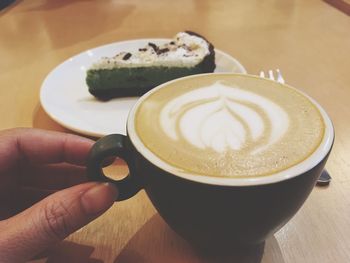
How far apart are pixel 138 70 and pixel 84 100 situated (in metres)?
0.16

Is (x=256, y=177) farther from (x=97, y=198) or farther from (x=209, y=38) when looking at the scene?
(x=209, y=38)

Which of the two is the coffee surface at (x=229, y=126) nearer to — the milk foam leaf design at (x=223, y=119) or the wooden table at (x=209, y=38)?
the milk foam leaf design at (x=223, y=119)

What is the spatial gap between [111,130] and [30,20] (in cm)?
102

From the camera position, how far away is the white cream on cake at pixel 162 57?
0.92 m

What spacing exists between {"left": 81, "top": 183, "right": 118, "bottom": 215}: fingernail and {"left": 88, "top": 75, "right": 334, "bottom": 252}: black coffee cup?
1 centimetres

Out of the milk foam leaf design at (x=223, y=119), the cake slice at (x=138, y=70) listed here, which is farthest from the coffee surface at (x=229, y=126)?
the cake slice at (x=138, y=70)

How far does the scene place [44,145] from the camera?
586 mm

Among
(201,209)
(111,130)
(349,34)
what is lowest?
(349,34)

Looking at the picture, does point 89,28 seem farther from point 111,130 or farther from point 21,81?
point 111,130

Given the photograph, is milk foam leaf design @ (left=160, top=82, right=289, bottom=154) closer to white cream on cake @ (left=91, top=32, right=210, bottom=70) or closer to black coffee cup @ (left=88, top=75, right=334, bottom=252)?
black coffee cup @ (left=88, top=75, right=334, bottom=252)

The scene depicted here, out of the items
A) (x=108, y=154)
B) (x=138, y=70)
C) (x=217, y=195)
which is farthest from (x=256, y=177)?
(x=138, y=70)

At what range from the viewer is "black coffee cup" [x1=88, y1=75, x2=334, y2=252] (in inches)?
13.4

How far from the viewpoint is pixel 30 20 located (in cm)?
148

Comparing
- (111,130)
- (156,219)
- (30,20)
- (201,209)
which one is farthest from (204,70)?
(30,20)
